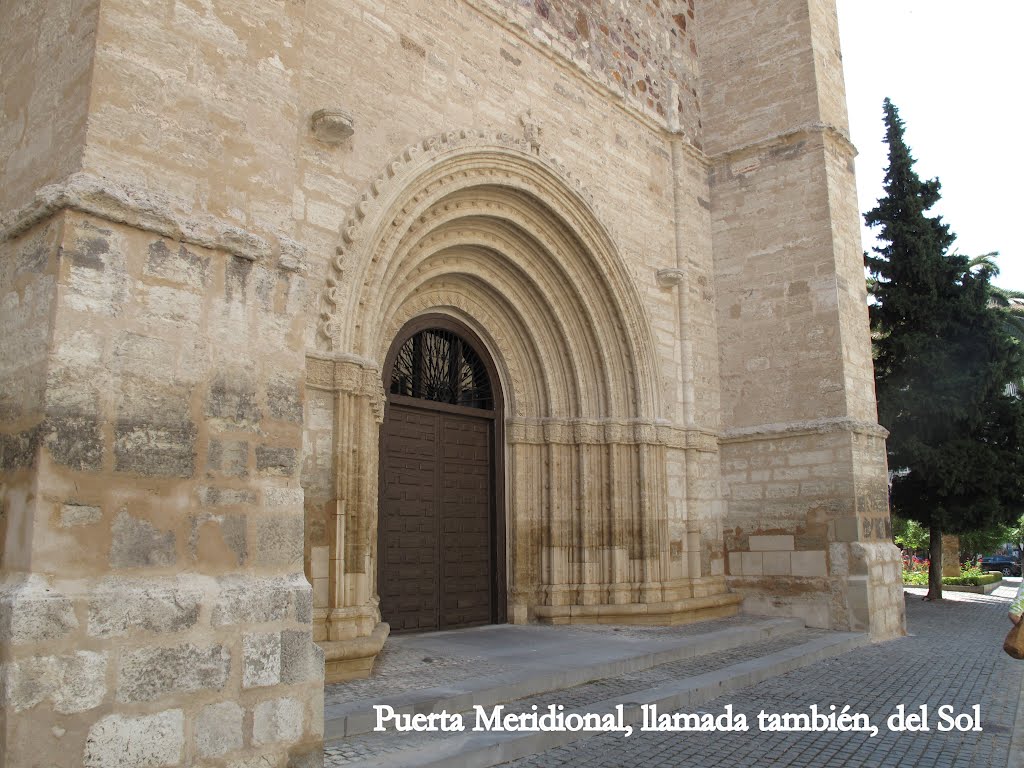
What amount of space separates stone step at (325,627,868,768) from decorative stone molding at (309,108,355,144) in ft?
13.0

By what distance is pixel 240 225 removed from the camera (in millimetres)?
3650

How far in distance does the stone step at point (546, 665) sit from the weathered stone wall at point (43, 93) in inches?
115

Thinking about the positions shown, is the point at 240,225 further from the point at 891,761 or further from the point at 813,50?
the point at 813,50

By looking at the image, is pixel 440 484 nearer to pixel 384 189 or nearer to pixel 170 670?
pixel 384 189

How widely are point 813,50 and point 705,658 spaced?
767 cm

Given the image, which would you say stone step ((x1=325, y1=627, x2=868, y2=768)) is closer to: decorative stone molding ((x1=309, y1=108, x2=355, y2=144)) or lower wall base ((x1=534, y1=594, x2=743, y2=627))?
lower wall base ((x1=534, y1=594, x2=743, y2=627))

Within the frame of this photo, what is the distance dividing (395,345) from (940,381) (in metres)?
9.29

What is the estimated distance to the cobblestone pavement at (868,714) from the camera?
436cm

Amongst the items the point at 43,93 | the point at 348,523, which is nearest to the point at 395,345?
the point at 348,523

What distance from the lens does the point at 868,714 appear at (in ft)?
17.7

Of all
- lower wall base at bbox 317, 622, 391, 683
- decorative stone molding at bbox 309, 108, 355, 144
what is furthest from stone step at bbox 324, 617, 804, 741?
decorative stone molding at bbox 309, 108, 355, 144

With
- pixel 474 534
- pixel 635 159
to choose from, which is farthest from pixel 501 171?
pixel 474 534

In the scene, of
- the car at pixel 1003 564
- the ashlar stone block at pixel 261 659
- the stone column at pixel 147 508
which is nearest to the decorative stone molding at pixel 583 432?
the stone column at pixel 147 508

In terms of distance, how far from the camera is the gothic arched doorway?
7.57 meters
